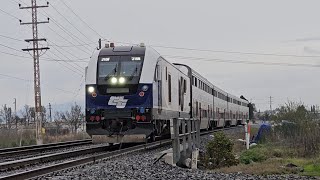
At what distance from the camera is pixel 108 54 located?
734 inches

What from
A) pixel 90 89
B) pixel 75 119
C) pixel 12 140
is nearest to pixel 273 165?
pixel 90 89

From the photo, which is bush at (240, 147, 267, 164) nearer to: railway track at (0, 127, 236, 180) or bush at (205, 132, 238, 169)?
bush at (205, 132, 238, 169)

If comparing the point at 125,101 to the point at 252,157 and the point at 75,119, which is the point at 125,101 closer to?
the point at 252,157

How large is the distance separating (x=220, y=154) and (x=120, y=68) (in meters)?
4.79

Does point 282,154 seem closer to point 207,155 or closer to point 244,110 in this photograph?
point 207,155

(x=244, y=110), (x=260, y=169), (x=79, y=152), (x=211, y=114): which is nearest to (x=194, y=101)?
(x=211, y=114)

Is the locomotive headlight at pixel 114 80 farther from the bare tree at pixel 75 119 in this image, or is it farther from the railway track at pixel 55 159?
the bare tree at pixel 75 119

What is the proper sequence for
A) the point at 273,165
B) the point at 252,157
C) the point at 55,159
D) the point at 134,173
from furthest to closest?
the point at 252,157 → the point at 55,159 → the point at 273,165 → the point at 134,173

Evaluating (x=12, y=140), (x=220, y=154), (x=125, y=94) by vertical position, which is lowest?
(x=12, y=140)

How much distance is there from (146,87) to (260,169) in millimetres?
5920

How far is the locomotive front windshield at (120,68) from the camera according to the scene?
1811 centimetres

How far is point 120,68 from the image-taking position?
60.0 feet

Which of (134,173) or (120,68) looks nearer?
(134,173)

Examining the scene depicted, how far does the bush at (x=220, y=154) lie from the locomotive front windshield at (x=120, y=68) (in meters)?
3.61
